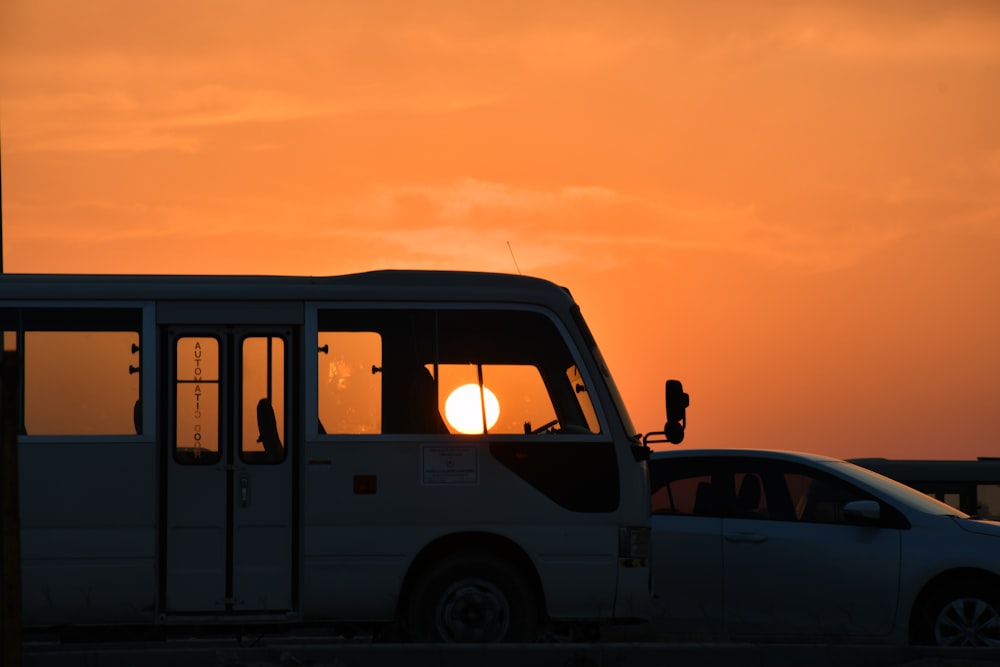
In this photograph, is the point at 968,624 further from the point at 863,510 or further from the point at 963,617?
the point at 863,510

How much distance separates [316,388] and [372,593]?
1.67 metres

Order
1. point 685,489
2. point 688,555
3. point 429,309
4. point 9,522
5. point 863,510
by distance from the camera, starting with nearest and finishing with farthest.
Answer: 1. point 9,522
2. point 429,309
3. point 863,510
4. point 688,555
5. point 685,489

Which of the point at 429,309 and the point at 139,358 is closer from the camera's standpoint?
the point at 139,358

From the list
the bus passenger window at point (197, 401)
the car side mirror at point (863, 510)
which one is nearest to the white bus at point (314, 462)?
the bus passenger window at point (197, 401)

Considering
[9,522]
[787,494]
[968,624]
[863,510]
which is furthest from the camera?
[787,494]

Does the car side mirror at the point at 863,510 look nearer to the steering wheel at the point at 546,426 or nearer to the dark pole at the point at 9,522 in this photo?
the steering wheel at the point at 546,426

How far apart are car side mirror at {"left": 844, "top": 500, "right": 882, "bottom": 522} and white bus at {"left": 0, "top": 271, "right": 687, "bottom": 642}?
2.25m

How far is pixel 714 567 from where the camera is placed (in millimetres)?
14070

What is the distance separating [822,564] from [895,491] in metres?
1.06

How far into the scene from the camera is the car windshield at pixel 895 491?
14195 millimetres

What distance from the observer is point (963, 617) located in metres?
13.8

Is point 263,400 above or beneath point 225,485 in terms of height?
above

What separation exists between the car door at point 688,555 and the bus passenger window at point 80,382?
4876 millimetres

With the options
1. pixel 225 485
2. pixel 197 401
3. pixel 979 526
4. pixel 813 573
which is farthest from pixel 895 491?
pixel 197 401
